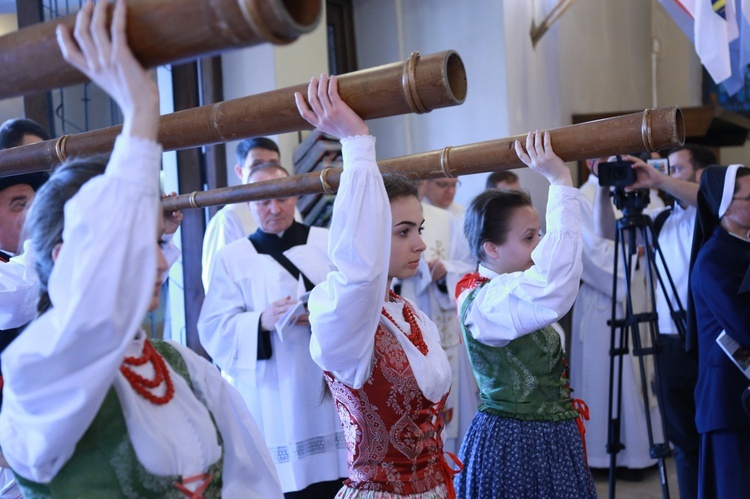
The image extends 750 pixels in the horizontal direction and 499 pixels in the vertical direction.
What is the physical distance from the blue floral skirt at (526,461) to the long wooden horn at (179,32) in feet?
5.29

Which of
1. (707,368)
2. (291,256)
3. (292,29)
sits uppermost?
(292,29)

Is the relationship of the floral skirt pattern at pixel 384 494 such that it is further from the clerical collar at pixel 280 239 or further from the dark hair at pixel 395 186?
the clerical collar at pixel 280 239

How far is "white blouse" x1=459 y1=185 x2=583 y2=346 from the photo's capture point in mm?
2209

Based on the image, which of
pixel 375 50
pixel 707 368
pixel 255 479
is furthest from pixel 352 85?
pixel 375 50

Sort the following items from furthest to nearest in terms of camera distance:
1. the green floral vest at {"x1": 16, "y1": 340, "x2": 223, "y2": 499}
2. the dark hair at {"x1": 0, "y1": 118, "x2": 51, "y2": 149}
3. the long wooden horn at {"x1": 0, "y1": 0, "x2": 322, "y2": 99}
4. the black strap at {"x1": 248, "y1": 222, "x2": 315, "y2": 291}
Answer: the black strap at {"x1": 248, "y1": 222, "x2": 315, "y2": 291} → the dark hair at {"x1": 0, "y1": 118, "x2": 51, "y2": 149} → the green floral vest at {"x1": 16, "y1": 340, "x2": 223, "y2": 499} → the long wooden horn at {"x1": 0, "y1": 0, "x2": 322, "y2": 99}

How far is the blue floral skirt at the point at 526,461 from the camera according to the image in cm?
236

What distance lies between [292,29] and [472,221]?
5.66ft

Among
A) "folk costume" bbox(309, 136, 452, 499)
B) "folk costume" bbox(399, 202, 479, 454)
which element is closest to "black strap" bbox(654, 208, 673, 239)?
"folk costume" bbox(399, 202, 479, 454)

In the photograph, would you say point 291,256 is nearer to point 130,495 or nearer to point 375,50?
point 130,495

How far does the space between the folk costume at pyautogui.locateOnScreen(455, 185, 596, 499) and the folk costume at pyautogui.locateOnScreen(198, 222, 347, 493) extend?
2.45 ft

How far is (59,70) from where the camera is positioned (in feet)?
3.77

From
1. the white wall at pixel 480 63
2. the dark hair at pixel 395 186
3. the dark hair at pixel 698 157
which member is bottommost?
the dark hair at pixel 395 186

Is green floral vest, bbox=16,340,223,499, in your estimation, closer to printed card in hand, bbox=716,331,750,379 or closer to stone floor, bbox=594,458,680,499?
printed card in hand, bbox=716,331,750,379

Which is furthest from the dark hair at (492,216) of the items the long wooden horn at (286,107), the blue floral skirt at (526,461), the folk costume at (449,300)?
Result: the folk costume at (449,300)
